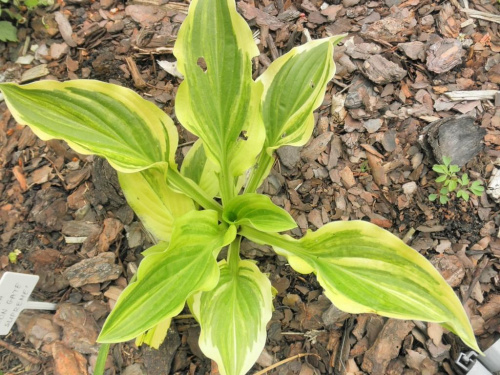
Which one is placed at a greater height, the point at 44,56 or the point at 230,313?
the point at 44,56

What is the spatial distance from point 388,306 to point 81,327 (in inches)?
45.8

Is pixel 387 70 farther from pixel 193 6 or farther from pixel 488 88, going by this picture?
pixel 193 6

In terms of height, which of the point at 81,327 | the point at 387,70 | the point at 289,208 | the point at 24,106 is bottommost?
the point at 81,327

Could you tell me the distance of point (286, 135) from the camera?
155 cm

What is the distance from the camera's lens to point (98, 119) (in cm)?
143

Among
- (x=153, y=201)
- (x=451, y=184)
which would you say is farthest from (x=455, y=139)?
(x=153, y=201)

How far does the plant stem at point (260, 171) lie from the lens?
5.31ft

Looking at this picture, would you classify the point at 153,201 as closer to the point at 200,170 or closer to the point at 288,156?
the point at 200,170

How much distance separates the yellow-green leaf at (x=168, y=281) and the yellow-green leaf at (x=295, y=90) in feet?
1.33

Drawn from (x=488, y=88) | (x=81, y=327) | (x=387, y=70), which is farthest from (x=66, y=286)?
(x=488, y=88)

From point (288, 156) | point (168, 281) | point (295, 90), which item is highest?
point (295, 90)

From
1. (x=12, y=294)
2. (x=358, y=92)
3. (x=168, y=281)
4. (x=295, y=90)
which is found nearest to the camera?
(x=168, y=281)

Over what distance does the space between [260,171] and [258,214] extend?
0.22m

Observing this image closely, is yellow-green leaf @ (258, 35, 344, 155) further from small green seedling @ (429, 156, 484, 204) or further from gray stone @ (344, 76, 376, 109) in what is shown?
small green seedling @ (429, 156, 484, 204)
